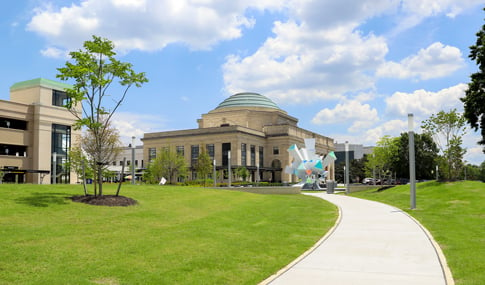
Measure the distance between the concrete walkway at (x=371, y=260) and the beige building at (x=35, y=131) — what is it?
5111 centimetres

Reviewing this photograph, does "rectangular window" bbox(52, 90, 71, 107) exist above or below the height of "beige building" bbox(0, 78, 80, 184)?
above

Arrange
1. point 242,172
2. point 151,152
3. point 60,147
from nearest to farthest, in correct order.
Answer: point 60,147 → point 242,172 → point 151,152

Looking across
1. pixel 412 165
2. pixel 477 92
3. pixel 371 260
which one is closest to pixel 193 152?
pixel 477 92

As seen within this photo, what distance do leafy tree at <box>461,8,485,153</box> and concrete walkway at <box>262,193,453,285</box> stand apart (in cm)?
1993

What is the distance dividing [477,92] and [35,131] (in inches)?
2211

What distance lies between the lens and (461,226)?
1538 centimetres

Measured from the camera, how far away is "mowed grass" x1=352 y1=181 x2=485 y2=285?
29.5 ft

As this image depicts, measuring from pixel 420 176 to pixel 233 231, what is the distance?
77.4 metres

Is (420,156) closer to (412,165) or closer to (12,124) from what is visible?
(412,165)

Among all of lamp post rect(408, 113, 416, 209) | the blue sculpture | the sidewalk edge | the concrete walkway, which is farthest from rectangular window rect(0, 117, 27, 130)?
the concrete walkway

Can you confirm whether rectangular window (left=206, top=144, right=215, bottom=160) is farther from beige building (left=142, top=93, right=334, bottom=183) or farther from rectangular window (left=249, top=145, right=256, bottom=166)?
rectangular window (left=249, top=145, right=256, bottom=166)

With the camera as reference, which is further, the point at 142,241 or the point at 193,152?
the point at 193,152

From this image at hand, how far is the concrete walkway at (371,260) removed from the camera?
8.20 m

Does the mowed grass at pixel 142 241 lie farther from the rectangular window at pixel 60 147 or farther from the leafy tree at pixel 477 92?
the rectangular window at pixel 60 147
